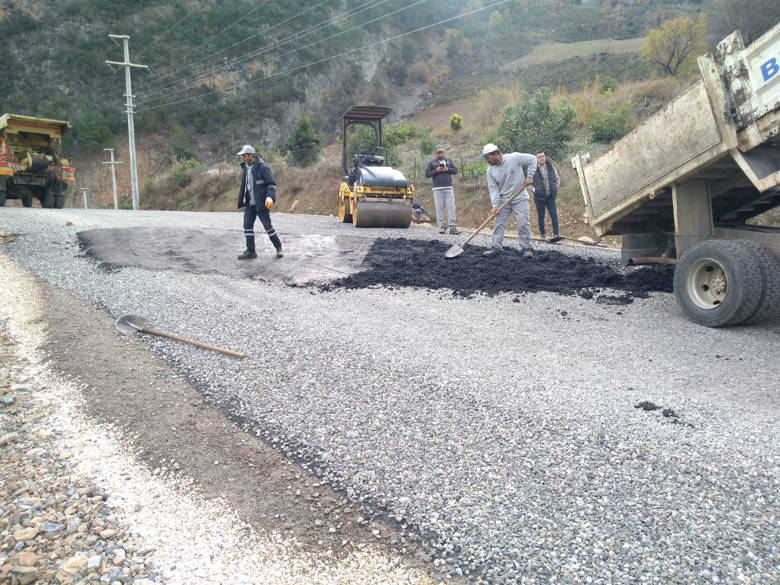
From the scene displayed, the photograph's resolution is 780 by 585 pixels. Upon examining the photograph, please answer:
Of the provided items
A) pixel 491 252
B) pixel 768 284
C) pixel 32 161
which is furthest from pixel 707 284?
pixel 32 161

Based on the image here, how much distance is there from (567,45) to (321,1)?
26.1m

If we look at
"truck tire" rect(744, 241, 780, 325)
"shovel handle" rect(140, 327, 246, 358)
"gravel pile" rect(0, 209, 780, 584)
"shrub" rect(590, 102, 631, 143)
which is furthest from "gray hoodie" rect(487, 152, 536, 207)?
"shrub" rect(590, 102, 631, 143)

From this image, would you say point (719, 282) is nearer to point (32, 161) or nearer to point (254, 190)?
point (254, 190)

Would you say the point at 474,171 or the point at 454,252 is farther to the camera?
the point at 474,171

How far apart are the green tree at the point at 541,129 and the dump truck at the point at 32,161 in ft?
47.6

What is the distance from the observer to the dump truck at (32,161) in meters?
17.7

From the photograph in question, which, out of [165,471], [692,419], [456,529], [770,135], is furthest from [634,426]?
[770,135]

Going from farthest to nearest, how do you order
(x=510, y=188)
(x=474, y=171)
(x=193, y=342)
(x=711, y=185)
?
1. (x=474, y=171)
2. (x=510, y=188)
3. (x=711, y=185)
4. (x=193, y=342)

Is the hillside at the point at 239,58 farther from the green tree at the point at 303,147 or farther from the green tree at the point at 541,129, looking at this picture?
the green tree at the point at 541,129

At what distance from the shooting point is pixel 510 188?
317 inches

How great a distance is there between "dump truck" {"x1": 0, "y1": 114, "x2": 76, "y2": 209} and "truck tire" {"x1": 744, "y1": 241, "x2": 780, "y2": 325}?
2009cm

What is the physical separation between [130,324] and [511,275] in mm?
4373

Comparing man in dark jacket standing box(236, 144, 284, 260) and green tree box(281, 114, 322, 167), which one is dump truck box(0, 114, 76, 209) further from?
man in dark jacket standing box(236, 144, 284, 260)

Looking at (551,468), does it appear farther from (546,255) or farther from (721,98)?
(546,255)
